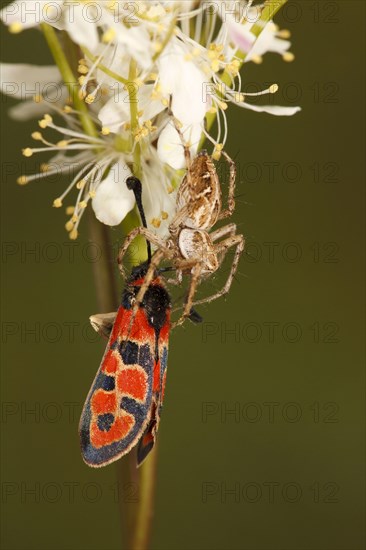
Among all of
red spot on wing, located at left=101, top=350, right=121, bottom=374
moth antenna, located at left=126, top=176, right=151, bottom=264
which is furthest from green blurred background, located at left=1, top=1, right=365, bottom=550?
red spot on wing, located at left=101, top=350, right=121, bottom=374

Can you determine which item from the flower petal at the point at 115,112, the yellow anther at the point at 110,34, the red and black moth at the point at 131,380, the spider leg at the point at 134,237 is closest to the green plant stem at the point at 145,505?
the red and black moth at the point at 131,380

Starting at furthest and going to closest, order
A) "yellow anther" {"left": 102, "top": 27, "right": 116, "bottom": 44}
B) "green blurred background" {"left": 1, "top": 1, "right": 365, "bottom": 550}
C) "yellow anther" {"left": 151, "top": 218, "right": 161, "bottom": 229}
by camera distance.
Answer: "green blurred background" {"left": 1, "top": 1, "right": 365, "bottom": 550}
"yellow anther" {"left": 151, "top": 218, "right": 161, "bottom": 229}
"yellow anther" {"left": 102, "top": 27, "right": 116, "bottom": 44}

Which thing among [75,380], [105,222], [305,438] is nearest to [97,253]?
[105,222]

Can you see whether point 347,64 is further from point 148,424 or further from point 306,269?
point 148,424

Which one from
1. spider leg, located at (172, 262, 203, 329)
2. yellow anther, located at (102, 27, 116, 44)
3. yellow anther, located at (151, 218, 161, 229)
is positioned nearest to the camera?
yellow anther, located at (102, 27, 116, 44)

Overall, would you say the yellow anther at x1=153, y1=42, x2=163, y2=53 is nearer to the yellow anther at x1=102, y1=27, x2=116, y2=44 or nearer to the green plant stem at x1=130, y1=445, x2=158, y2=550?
the yellow anther at x1=102, y1=27, x2=116, y2=44

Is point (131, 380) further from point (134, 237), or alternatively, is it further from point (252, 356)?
→ point (252, 356)

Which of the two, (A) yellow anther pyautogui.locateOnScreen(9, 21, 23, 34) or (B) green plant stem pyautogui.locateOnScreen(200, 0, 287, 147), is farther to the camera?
(B) green plant stem pyautogui.locateOnScreen(200, 0, 287, 147)
